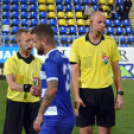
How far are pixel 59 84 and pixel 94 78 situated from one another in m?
1.09

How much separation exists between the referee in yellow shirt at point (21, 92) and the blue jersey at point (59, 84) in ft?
3.30

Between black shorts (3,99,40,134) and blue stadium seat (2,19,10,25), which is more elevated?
blue stadium seat (2,19,10,25)

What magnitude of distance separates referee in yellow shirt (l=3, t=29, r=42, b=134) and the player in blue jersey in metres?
0.99

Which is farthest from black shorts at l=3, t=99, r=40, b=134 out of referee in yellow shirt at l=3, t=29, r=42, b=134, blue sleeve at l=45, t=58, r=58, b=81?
blue sleeve at l=45, t=58, r=58, b=81

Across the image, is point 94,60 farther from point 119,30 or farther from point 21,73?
point 119,30

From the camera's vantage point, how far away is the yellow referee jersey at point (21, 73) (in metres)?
3.69

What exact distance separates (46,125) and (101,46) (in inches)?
57.9

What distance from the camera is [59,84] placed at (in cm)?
271

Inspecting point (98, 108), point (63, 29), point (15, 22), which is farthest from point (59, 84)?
point (15, 22)

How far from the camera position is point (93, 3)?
21969mm

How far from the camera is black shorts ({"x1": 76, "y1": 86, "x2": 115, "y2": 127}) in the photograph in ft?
12.1

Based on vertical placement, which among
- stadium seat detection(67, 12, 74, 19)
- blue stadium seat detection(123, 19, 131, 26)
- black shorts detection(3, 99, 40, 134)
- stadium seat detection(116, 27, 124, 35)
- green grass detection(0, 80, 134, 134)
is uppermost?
stadium seat detection(67, 12, 74, 19)

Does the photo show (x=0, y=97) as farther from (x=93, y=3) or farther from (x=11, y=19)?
(x=93, y=3)

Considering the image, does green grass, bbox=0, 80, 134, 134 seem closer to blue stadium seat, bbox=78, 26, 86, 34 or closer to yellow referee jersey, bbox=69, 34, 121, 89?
yellow referee jersey, bbox=69, 34, 121, 89
